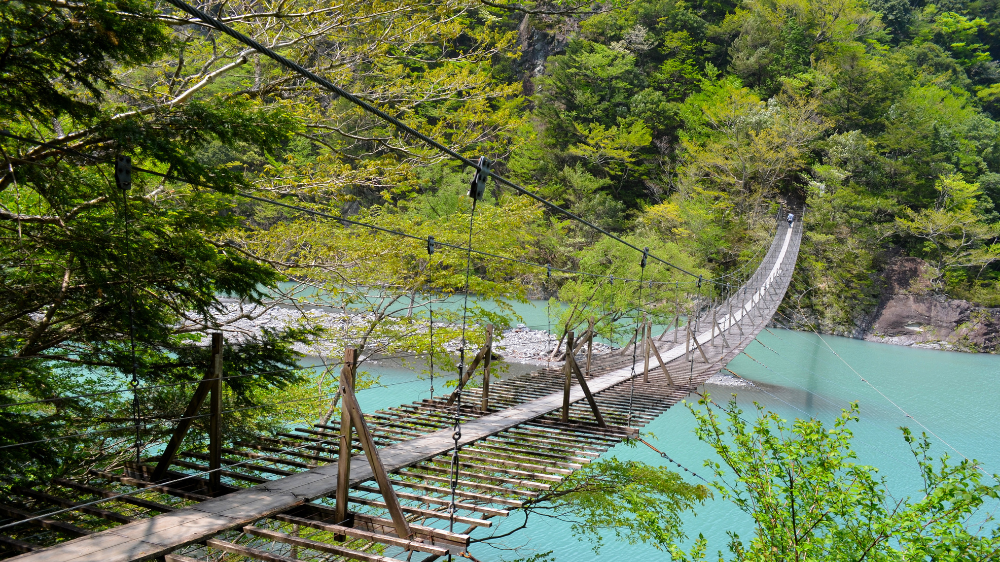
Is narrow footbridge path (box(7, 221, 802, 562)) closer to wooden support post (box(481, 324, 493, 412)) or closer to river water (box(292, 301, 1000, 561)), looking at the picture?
wooden support post (box(481, 324, 493, 412))

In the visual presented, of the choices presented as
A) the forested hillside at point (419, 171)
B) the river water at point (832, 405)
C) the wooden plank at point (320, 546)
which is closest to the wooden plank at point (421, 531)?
the wooden plank at point (320, 546)

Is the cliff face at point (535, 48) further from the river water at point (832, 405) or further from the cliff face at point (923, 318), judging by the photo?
the cliff face at point (923, 318)

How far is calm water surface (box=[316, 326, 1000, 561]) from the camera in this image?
6.10m

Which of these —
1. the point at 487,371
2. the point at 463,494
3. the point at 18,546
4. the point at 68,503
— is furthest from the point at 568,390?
the point at 18,546

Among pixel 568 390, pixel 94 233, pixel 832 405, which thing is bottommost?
pixel 832 405

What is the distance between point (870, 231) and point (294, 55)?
16.5 metres

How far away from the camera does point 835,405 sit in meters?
10.3

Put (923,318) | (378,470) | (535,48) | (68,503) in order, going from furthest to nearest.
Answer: (535,48), (923,318), (378,470), (68,503)

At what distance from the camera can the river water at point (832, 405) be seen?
19.9 ft

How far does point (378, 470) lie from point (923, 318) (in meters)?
18.1

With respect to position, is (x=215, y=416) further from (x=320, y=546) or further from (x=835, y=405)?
(x=835, y=405)

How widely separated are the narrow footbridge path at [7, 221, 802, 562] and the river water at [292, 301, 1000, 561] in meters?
1.12

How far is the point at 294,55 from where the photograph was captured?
4.78 meters

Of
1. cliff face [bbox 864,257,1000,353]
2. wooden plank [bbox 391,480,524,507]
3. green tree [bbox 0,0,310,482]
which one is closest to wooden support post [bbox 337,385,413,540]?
wooden plank [bbox 391,480,524,507]
